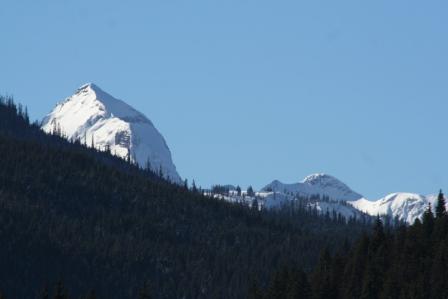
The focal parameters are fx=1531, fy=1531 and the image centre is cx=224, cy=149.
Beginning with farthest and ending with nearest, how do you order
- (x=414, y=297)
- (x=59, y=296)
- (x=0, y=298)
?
(x=414, y=297) → (x=0, y=298) → (x=59, y=296)

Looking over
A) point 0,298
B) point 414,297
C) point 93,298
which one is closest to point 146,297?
point 93,298

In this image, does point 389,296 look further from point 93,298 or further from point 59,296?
point 59,296

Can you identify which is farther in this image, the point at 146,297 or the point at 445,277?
the point at 445,277

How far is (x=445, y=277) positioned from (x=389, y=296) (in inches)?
299

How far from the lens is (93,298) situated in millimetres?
152750

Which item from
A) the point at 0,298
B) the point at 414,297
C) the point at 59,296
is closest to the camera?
the point at 59,296

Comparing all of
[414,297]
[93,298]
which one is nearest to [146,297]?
[93,298]

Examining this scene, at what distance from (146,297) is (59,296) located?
73.3ft

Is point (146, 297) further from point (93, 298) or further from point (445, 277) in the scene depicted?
point (445, 277)

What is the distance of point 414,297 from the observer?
192 m

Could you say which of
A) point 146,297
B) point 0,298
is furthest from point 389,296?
point 0,298

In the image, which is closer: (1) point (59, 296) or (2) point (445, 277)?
(1) point (59, 296)

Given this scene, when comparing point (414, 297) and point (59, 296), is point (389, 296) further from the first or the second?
point (59, 296)

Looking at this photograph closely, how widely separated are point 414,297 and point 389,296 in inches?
256
